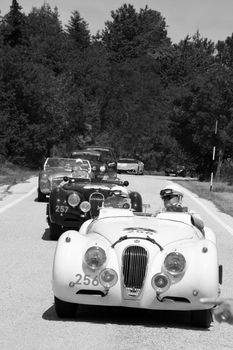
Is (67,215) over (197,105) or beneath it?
beneath

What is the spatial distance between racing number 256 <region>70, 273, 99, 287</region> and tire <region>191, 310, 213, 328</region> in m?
0.97

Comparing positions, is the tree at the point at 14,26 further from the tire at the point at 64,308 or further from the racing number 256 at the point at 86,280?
the racing number 256 at the point at 86,280

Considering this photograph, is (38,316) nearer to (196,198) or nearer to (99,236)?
(99,236)

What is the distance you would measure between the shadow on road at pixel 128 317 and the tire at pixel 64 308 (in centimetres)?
5

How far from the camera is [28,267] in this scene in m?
10.1

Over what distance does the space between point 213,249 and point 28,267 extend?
3657 millimetres

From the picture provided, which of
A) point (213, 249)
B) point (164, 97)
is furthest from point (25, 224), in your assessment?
point (164, 97)

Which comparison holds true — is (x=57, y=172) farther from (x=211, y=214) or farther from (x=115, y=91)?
(x=115, y=91)

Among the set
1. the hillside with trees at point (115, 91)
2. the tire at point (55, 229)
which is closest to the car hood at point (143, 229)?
the tire at point (55, 229)

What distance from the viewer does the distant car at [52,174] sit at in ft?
68.5

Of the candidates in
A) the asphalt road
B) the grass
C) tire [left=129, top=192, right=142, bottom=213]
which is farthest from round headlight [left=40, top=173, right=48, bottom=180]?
the asphalt road

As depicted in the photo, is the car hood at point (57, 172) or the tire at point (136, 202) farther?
the car hood at point (57, 172)

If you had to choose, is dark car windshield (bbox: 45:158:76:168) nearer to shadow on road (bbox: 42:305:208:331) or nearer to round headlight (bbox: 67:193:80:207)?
round headlight (bbox: 67:193:80:207)

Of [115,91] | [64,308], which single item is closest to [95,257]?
[64,308]
